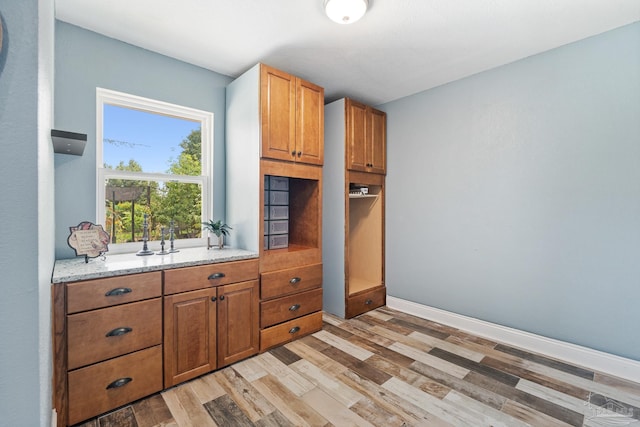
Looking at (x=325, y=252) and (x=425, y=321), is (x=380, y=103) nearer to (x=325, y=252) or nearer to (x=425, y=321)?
(x=325, y=252)

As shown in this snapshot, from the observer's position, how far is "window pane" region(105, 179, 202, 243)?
7.71 feet

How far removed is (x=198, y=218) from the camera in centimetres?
279

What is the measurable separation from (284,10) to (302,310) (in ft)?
8.16

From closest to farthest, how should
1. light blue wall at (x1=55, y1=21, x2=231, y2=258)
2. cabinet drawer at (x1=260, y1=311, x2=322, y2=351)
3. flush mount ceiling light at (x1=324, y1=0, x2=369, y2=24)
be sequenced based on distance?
flush mount ceiling light at (x1=324, y1=0, x2=369, y2=24) < light blue wall at (x1=55, y1=21, x2=231, y2=258) < cabinet drawer at (x1=260, y1=311, x2=322, y2=351)

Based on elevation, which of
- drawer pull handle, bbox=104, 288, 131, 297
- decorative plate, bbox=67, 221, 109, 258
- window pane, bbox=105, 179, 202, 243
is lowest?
drawer pull handle, bbox=104, 288, 131, 297

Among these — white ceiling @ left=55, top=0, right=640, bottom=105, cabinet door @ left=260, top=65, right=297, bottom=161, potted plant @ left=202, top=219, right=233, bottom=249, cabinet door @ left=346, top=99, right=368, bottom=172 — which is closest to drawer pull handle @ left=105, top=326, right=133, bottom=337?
potted plant @ left=202, top=219, right=233, bottom=249

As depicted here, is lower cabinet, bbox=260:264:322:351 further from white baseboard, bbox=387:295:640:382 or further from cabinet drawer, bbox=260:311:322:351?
white baseboard, bbox=387:295:640:382

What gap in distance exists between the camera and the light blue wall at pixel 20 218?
729mm

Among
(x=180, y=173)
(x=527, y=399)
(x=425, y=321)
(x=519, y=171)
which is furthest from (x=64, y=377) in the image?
(x=519, y=171)

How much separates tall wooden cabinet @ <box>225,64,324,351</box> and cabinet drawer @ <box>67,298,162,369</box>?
2.78ft

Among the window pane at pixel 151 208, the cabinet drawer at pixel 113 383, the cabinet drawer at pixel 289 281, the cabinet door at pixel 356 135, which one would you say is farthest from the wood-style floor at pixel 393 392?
the cabinet door at pixel 356 135

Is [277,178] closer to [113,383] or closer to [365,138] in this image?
[365,138]

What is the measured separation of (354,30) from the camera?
2186mm

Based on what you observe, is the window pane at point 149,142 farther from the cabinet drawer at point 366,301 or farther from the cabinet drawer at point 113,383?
the cabinet drawer at point 366,301
